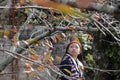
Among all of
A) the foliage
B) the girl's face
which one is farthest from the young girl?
the foliage

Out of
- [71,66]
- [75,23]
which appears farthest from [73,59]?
[75,23]

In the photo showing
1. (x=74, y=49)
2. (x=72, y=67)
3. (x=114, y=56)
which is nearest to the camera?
(x=72, y=67)

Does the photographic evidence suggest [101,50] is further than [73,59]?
Yes

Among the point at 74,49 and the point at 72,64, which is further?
the point at 74,49

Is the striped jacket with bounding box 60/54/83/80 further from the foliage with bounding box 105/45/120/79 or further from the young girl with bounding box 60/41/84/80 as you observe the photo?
the foliage with bounding box 105/45/120/79

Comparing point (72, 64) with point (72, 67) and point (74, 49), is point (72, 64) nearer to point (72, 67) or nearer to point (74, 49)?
point (72, 67)

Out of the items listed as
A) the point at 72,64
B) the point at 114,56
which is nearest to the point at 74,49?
the point at 72,64

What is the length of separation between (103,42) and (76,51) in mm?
3609

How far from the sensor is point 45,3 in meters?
0.56

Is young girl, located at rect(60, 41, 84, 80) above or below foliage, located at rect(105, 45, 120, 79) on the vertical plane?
above

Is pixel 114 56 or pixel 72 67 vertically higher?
pixel 72 67

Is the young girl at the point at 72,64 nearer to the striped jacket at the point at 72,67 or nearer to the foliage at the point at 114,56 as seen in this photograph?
the striped jacket at the point at 72,67

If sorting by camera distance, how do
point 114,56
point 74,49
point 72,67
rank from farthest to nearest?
point 114,56 → point 74,49 → point 72,67

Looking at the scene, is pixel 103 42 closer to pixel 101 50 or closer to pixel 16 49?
pixel 101 50
